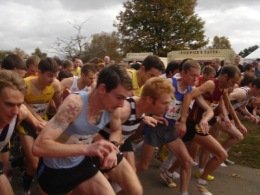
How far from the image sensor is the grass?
677 centimetres

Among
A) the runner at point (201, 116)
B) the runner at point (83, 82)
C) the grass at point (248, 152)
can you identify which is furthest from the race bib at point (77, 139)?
the grass at point (248, 152)

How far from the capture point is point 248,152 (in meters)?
7.45

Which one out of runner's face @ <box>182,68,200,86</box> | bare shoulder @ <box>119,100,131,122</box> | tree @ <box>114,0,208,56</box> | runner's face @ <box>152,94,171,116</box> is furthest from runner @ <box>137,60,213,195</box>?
tree @ <box>114,0,208,56</box>

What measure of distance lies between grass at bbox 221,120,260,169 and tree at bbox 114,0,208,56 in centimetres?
2496

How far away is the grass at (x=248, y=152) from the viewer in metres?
6.77

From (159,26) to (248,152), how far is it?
27730mm

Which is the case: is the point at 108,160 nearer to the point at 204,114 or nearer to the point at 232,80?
the point at 204,114

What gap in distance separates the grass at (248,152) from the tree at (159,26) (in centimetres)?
2496

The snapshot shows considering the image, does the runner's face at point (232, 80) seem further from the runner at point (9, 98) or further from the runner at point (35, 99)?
the runner at point (9, 98)

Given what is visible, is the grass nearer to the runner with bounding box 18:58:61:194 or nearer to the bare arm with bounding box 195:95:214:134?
the bare arm with bounding box 195:95:214:134

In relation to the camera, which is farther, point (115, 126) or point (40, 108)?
point (40, 108)

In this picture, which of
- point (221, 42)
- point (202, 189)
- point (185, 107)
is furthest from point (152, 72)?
point (221, 42)

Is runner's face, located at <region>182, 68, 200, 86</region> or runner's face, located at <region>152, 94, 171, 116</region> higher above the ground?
runner's face, located at <region>182, 68, 200, 86</region>

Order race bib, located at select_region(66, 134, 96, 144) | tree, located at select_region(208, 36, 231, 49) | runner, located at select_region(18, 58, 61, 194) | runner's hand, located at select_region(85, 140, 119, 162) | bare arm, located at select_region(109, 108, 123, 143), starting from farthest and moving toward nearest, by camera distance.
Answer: tree, located at select_region(208, 36, 231, 49) < runner, located at select_region(18, 58, 61, 194) < bare arm, located at select_region(109, 108, 123, 143) < race bib, located at select_region(66, 134, 96, 144) < runner's hand, located at select_region(85, 140, 119, 162)
